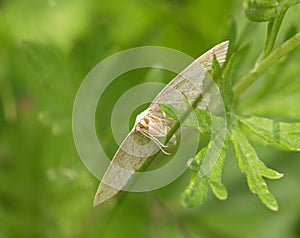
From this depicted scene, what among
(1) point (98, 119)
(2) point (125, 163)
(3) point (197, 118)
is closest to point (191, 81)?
(3) point (197, 118)

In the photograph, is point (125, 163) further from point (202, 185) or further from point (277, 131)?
point (277, 131)

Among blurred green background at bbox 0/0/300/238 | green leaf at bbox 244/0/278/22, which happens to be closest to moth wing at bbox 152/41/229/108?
green leaf at bbox 244/0/278/22

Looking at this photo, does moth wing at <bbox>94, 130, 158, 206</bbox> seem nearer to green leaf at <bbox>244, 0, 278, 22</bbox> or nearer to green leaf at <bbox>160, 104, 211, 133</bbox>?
green leaf at <bbox>160, 104, 211, 133</bbox>

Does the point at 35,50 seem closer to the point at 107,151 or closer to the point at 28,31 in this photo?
the point at 107,151

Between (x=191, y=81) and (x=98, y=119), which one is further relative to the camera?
(x=98, y=119)

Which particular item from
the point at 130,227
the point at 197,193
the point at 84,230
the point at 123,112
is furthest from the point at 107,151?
the point at 197,193
